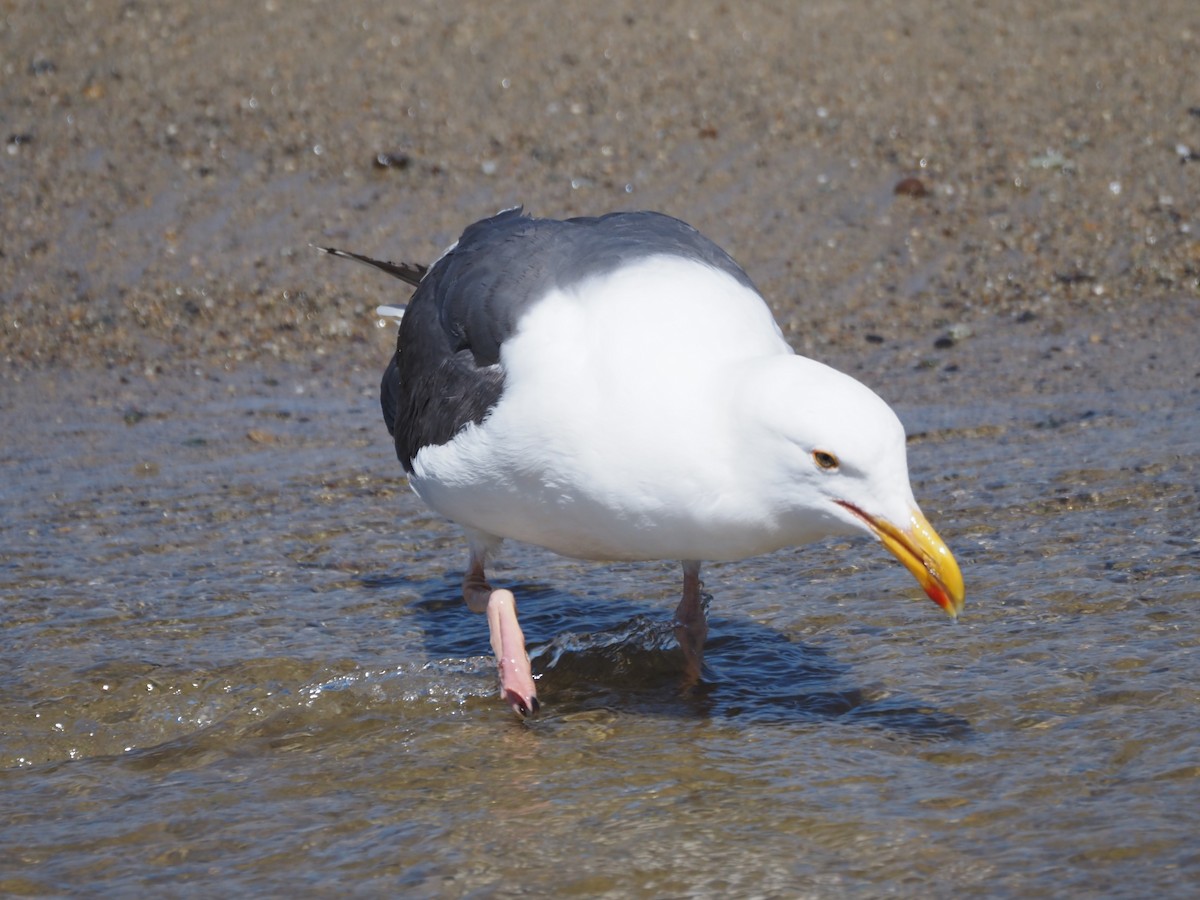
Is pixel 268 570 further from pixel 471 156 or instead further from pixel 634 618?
pixel 471 156

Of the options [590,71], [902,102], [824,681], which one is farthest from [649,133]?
[824,681]

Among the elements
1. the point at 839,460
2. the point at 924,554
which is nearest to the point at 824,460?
the point at 839,460

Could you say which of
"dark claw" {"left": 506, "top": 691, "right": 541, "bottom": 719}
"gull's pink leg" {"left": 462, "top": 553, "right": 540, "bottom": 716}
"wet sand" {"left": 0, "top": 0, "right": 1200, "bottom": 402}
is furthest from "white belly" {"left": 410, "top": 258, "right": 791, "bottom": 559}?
"wet sand" {"left": 0, "top": 0, "right": 1200, "bottom": 402}

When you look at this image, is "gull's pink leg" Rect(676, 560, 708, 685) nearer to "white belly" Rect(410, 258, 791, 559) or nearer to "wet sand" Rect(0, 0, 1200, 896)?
"wet sand" Rect(0, 0, 1200, 896)

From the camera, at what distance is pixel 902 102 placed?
33.2 feet

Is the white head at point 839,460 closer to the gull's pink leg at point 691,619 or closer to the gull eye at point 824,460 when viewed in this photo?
the gull eye at point 824,460

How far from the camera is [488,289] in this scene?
4.50 m

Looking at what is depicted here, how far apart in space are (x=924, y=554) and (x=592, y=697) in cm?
140

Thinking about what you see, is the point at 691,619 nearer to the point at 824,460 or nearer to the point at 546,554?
the point at 546,554

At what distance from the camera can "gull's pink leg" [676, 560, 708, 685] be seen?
4.92 m

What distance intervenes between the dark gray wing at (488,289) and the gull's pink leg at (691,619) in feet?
2.96

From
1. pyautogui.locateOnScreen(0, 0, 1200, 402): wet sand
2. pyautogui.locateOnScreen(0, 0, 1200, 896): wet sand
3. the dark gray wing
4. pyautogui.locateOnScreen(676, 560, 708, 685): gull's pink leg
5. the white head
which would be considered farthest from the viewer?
pyautogui.locateOnScreen(0, 0, 1200, 402): wet sand

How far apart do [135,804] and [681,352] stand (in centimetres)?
176

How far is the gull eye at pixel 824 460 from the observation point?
11.9 ft
